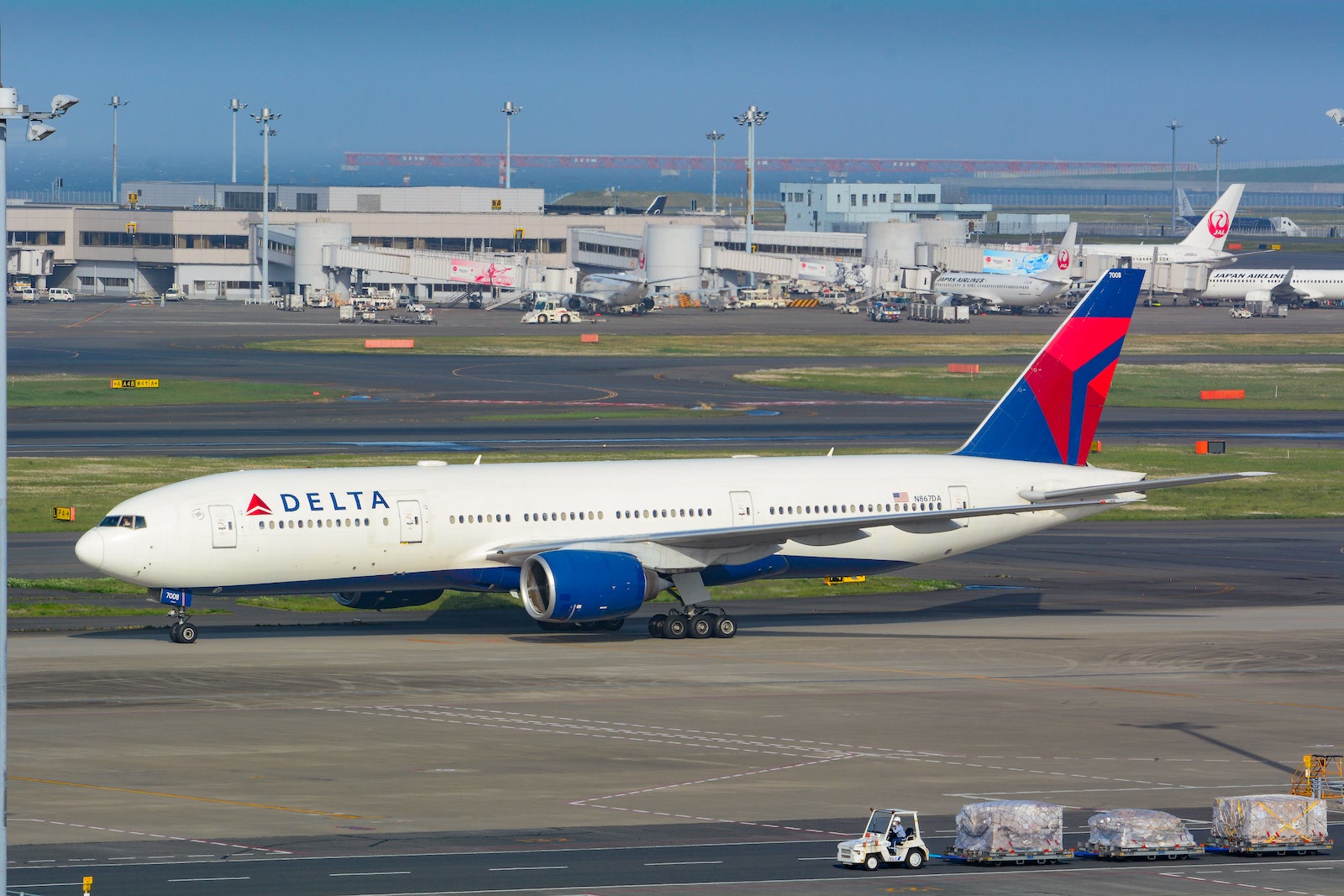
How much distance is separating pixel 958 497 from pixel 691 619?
8.57 m

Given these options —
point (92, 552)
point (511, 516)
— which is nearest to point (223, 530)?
point (92, 552)

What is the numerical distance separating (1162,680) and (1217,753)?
786cm

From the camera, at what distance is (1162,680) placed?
4225 centimetres

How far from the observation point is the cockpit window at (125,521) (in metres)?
43.0

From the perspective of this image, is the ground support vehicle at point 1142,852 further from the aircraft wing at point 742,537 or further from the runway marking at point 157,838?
the aircraft wing at point 742,537

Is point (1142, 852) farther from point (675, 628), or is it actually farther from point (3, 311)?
point (675, 628)

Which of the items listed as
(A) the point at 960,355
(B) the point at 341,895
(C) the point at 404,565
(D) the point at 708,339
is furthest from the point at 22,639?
(D) the point at 708,339

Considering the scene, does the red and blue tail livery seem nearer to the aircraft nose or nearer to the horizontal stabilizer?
the horizontal stabilizer

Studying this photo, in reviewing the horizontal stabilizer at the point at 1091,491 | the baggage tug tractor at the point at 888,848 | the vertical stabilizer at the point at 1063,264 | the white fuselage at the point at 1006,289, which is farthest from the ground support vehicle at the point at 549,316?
the baggage tug tractor at the point at 888,848

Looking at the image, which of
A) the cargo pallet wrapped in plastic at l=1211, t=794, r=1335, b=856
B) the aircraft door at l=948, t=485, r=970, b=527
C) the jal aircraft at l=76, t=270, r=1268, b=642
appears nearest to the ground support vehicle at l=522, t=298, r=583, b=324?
the jal aircraft at l=76, t=270, r=1268, b=642

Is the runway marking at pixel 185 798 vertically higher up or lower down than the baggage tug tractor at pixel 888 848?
lower down

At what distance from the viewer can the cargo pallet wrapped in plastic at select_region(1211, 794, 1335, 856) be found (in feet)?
88.4

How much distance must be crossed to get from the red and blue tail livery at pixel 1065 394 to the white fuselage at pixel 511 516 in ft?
3.11

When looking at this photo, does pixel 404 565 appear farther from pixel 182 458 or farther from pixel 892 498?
pixel 182 458
